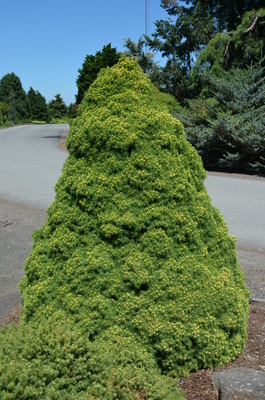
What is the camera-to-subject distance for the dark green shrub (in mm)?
1762

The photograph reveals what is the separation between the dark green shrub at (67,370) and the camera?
1762 mm

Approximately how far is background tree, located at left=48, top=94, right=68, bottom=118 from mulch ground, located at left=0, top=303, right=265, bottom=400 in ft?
227

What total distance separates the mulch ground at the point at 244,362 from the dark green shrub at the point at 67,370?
23cm

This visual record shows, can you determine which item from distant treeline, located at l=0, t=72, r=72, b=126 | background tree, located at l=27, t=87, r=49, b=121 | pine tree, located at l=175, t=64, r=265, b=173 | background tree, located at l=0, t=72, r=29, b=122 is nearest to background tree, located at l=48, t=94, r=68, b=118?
distant treeline, located at l=0, t=72, r=72, b=126

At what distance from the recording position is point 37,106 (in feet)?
205

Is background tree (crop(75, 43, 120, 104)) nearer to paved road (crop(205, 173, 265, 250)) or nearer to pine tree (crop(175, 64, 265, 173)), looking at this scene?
pine tree (crop(175, 64, 265, 173))

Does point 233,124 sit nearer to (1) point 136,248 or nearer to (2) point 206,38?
(1) point 136,248

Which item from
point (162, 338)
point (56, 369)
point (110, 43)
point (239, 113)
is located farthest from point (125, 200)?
point (110, 43)

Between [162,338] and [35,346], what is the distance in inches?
31.0

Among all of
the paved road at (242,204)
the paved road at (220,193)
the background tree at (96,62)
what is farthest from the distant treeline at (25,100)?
the paved road at (242,204)

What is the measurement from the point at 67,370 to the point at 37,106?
64.5 meters

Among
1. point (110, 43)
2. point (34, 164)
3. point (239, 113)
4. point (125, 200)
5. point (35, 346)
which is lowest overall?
point (34, 164)

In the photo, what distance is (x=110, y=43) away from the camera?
17703 mm

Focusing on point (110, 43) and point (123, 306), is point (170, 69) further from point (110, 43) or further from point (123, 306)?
point (123, 306)
